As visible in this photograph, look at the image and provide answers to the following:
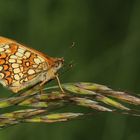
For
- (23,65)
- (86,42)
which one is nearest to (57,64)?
(23,65)

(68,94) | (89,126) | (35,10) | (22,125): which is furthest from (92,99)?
(35,10)

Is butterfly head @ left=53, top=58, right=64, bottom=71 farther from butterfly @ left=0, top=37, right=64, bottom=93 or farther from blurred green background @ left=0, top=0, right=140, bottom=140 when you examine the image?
blurred green background @ left=0, top=0, right=140, bottom=140

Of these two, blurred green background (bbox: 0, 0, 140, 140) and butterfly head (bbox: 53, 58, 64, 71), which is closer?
butterfly head (bbox: 53, 58, 64, 71)

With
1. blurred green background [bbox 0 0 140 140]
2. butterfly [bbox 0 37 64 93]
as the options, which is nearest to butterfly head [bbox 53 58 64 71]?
butterfly [bbox 0 37 64 93]

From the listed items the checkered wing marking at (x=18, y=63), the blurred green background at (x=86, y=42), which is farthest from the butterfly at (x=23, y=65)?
the blurred green background at (x=86, y=42)

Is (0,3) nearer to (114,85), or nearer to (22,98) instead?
(114,85)
